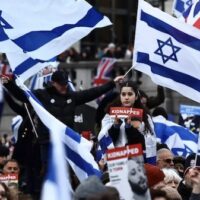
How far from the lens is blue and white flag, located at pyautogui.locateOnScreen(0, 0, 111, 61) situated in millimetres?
10039

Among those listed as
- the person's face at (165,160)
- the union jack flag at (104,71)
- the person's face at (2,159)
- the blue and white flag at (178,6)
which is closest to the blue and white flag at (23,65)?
the person's face at (2,159)

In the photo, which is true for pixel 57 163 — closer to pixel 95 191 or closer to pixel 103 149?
pixel 95 191

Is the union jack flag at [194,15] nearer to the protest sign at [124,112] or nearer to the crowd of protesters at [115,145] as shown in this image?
the crowd of protesters at [115,145]

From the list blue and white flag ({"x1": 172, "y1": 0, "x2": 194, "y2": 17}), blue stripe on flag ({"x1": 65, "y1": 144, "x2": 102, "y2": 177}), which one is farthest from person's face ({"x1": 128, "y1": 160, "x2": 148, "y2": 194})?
blue and white flag ({"x1": 172, "y1": 0, "x2": 194, "y2": 17})

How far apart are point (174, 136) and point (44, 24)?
228 centimetres

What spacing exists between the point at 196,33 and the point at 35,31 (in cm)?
166

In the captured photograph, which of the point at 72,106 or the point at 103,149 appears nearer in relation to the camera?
the point at 103,149

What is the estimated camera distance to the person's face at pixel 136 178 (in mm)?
6152

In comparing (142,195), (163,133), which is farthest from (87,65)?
(142,195)

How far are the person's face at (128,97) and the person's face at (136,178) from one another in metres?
3.06

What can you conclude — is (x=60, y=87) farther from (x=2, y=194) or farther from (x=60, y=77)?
(x=2, y=194)

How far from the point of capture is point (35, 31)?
10.1 m

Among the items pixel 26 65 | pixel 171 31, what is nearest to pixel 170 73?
pixel 171 31

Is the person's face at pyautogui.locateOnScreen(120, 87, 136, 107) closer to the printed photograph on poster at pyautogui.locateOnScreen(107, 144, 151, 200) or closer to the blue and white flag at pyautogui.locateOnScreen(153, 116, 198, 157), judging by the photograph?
the blue and white flag at pyautogui.locateOnScreen(153, 116, 198, 157)
